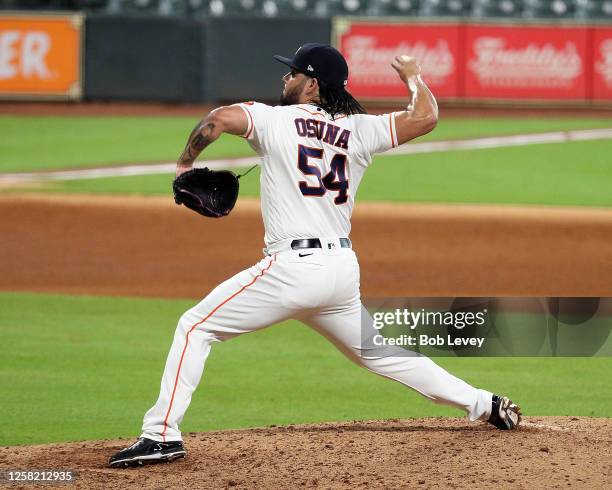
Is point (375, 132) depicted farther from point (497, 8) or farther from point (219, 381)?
point (497, 8)

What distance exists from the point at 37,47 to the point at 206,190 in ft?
57.4

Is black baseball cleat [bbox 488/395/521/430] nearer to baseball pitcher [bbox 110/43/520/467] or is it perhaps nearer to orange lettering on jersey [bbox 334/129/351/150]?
baseball pitcher [bbox 110/43/520/467]

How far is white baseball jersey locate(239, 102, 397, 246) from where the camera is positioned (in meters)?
5.05

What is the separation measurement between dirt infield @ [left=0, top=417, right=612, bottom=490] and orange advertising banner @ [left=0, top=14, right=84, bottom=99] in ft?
55.5

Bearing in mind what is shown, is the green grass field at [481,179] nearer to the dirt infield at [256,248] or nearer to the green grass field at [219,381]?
the dirt infield at [256,248]

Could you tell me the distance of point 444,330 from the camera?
255 inches

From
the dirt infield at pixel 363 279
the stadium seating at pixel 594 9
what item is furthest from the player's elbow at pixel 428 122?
the stadium seating at pixel 594 9

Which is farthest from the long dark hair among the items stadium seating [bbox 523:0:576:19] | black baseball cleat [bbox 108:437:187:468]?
stadium seating [bbox 523:0:576:19]

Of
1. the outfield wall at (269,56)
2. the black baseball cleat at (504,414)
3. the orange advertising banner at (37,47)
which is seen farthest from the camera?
the orange advertising banner at (37,47)

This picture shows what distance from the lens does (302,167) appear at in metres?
5.07

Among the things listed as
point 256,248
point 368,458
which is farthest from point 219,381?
point 256,248

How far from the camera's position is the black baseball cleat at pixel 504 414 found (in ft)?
17.9

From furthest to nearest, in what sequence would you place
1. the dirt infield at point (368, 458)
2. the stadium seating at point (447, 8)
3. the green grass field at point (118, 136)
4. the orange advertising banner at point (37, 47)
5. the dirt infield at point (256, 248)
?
1. the stadium seating at point (447, 8)
2. the orange advertising banner at point (37, 47)
3. the green grass field at point (118, 136)
4. the dirt infield at point (256, 248)
5. the dirt infield at point (368, 458)

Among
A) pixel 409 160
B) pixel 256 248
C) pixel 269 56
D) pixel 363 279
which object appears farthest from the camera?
pixel 269 56
